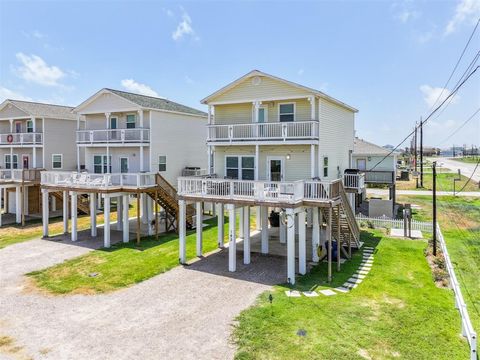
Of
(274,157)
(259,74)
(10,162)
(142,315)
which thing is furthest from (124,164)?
(142,315)

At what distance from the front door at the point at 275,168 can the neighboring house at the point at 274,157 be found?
2.1 inches

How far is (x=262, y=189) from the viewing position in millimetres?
15867

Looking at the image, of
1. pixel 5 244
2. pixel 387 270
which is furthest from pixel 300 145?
pixel 5 244

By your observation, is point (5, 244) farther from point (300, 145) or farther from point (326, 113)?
point (326, 113)

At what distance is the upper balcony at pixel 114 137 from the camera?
23891mm

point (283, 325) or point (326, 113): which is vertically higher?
point (326, 113)

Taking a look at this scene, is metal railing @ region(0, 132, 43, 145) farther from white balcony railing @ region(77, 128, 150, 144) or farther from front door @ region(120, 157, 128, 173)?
front door @ region(120, 157, 128, 173)

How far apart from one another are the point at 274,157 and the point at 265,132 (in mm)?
1736

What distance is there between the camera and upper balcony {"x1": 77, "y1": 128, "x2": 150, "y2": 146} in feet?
78.4

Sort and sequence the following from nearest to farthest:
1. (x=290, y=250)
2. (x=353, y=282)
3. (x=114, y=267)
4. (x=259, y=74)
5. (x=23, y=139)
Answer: (x=353, y=282), (x=290, y=250), (x=114, y=267), (x=259, y=74), (x=23, y=139)

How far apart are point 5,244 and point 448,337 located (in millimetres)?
23281

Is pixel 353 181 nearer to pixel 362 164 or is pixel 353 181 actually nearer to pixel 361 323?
pixel 361 323

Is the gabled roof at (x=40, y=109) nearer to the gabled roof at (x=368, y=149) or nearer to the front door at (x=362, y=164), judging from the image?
the gabled roof at (x=368, y=149)

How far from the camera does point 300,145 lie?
18625 mm
